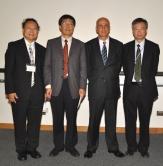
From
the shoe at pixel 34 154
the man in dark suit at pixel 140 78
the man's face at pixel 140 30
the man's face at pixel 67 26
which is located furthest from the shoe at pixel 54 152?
the man's face at pixel 140 30

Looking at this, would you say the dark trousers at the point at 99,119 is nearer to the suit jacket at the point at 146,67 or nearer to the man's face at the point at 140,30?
the suit jacket at the point at 146,67

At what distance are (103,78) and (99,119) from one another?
0.56 m

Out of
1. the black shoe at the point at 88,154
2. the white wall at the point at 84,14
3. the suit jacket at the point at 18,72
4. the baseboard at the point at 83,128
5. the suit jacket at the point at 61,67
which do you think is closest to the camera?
the suit jacket at the point at 18,72

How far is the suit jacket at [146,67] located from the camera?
2.86 meters

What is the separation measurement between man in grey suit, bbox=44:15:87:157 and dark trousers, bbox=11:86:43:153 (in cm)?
21

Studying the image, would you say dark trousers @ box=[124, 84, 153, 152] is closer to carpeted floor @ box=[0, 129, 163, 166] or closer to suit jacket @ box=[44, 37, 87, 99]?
carpeted floor @ box=[0, 129, 163, 166]

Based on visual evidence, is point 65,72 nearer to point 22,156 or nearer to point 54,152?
point 54,152

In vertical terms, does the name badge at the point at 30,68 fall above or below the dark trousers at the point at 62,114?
above

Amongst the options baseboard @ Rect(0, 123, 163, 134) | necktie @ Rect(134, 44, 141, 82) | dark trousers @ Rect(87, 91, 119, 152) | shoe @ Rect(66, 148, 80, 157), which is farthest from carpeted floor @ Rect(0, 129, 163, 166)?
necktie @ Rect(134, 44, 141, 82)

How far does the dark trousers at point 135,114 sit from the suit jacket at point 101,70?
22cm

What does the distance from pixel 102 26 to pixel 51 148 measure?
1.87m

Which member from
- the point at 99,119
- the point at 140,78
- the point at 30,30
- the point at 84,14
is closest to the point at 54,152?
the point at 99,119

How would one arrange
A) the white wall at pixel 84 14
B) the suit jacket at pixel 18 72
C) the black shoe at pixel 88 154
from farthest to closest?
the white wall at pixel 84 14 → the black shoe at pixel 88 154 → the suit jacket at pixel 18 72

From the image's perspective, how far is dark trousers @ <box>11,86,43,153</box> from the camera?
2.79 m
